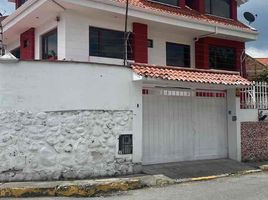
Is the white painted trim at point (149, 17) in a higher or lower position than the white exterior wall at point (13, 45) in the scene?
higher

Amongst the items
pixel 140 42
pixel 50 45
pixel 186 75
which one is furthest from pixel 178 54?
pixel 50 45

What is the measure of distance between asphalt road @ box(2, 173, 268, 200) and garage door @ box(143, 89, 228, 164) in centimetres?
242

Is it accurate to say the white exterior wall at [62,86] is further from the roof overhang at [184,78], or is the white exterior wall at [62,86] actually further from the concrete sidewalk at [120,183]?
the concrete sidewalk at [120,183]

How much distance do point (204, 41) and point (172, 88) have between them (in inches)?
236

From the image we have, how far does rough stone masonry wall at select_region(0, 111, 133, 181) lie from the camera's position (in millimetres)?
11516

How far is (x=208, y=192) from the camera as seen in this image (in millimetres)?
10844

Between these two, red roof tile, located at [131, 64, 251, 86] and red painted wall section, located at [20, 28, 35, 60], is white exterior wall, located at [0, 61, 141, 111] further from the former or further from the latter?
red painted wall section, located at [20, 28, 35, 60]

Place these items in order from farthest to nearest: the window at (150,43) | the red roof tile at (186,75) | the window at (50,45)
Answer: the window at (150,43), the window at (50,45), the red roof tile at (186,75)

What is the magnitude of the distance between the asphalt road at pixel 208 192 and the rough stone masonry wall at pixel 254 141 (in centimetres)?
387

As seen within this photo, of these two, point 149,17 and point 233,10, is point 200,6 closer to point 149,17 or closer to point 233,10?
point 233,10

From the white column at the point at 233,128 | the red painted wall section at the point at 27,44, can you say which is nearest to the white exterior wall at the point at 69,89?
the white column at the point at 233,128

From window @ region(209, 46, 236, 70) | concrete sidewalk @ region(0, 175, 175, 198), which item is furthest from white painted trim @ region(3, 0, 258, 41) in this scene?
concrete sidewalk @ region(0, 175, 175, 198)

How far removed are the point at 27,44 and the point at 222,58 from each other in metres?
8.95

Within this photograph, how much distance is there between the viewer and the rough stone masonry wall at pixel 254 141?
54.3 feet
